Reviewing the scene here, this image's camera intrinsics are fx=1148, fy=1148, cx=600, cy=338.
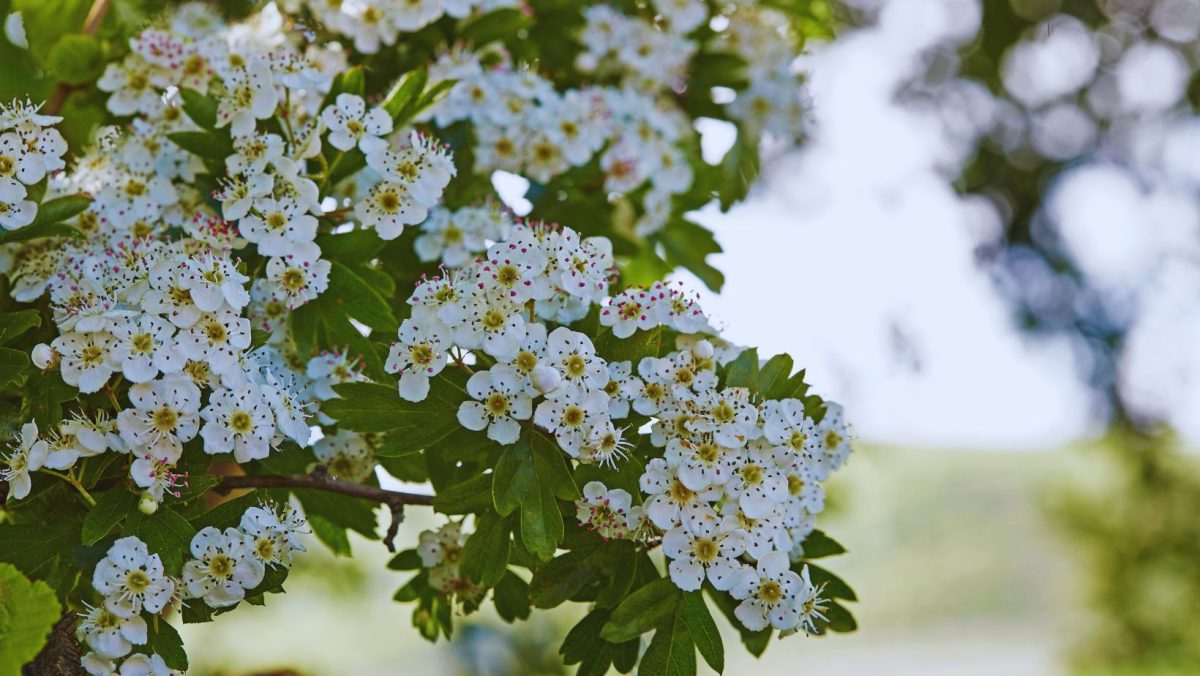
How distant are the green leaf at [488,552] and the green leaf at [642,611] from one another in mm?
135

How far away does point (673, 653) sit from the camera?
1.21 metres

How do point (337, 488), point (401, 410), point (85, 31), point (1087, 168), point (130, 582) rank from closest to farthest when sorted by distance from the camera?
point (130, 582), point (401, 410), point (337, 488), point (85, 31), point (1087, 168)

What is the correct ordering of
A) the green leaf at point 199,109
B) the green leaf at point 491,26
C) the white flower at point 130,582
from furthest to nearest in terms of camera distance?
the green leaf at point 491,26 < the green leaf at point 199,109 < the white flower at point 130,582

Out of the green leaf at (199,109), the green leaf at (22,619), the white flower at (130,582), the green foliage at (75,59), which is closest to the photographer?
the green leaf at (22,619)

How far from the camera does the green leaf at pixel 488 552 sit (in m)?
1.26

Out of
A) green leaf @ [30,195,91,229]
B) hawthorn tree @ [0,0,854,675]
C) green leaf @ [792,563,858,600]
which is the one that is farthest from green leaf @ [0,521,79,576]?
green leaf @ [792,563,858,600]

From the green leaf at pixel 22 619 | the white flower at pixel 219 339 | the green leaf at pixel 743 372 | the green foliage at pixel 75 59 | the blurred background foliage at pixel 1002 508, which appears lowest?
the blurred background foliage at pixel 1002 508

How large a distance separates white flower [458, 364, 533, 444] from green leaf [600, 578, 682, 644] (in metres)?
0.22

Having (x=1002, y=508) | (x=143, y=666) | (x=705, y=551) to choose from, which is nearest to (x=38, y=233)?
(x=143, y=666)

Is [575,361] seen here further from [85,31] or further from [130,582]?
[85,31]

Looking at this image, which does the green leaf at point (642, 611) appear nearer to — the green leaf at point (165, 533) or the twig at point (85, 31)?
the green leaf at point (165, 533)

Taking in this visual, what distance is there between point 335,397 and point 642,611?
0.43 metres

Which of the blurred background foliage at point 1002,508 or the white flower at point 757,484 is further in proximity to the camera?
the blurred background foliage at point 1002,508

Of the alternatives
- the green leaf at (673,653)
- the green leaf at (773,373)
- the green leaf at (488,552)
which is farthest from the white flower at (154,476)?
the green leaf at (773,373)
